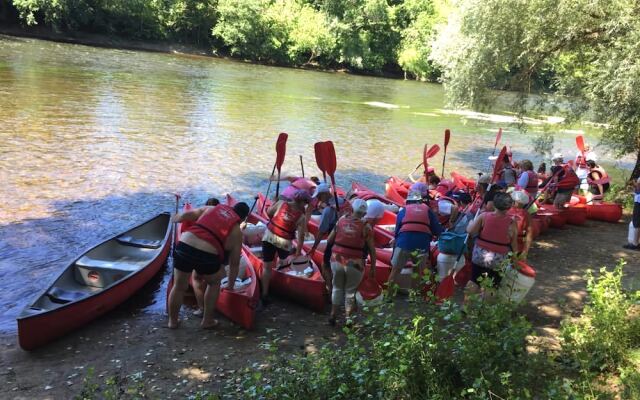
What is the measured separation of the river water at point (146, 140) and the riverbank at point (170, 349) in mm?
771

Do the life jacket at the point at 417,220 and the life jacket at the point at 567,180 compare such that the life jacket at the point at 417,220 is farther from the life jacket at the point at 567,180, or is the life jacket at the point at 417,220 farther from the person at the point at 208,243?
the life jacket at the point at 567,180

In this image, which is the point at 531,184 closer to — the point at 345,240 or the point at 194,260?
the point at 345,240

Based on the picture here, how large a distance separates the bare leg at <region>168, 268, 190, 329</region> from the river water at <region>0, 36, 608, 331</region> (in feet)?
2.40

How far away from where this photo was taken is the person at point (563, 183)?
10.6 m

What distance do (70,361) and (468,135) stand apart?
21444 millimetres

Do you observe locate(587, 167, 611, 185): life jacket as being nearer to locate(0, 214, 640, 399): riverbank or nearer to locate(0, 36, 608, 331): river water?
locate(0, 36, 608, 331): river water

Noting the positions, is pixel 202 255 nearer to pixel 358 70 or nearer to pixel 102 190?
pixel 102 190

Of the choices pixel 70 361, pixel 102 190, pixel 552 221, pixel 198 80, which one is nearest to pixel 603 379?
pixel 70 361

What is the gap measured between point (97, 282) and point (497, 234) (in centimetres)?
511

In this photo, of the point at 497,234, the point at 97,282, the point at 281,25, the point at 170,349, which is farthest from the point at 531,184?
the point at 281,25

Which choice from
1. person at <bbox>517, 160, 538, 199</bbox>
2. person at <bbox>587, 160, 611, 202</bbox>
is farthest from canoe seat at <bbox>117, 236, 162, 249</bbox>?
person at <bbox>587, 160, 611, 202</bbox>

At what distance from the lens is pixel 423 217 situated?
632 cm

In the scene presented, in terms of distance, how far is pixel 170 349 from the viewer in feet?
19.0

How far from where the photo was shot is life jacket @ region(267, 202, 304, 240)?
6730mm
